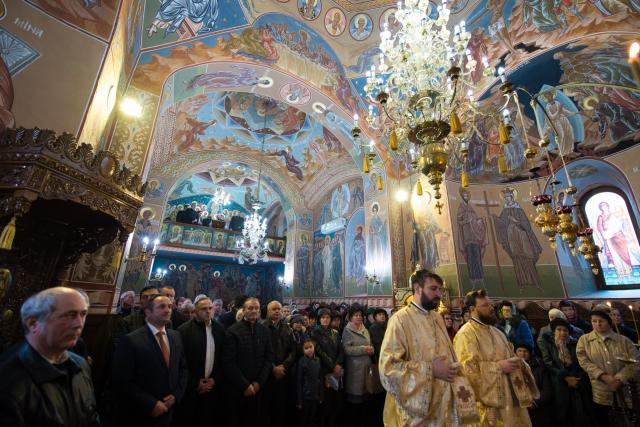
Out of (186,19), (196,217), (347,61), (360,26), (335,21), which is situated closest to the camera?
(186,19)

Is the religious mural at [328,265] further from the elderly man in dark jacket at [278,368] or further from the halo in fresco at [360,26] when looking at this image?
the elderly man in dark jacket at [278,368]

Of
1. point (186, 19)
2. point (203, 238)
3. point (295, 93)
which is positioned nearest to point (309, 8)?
point (295, 93)

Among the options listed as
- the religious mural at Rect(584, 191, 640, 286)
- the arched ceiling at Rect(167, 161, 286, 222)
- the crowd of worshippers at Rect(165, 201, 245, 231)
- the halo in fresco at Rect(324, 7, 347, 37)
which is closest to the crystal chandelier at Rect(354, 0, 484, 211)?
the halo in fresco at Rect(324, 7, 347, 37)

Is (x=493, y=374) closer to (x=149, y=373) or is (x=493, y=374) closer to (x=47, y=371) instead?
(x=149, y=373)

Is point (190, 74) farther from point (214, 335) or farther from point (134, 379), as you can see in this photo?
point (134, 379)

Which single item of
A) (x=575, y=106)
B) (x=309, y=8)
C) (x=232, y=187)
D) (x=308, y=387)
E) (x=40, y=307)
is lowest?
(x=308, y=387)

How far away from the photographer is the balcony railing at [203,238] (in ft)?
50.9

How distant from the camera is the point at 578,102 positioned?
7.83 metres

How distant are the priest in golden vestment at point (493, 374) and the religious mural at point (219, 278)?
16.2 m

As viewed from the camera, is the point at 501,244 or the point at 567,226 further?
the point at 501,244

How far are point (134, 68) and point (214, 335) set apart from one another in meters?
6.38

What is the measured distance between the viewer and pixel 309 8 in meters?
8.52

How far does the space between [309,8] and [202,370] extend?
31.7ft

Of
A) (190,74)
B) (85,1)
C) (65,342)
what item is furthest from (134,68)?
(65,342)
